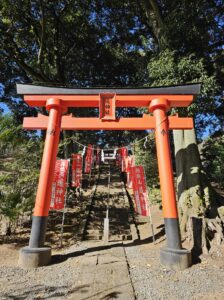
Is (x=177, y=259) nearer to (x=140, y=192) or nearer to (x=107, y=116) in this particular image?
(x=140, y=192)

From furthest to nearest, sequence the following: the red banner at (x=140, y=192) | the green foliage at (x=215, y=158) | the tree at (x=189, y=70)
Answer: the green foliage at (x=215, y=158) → the red banner at (x=140, y=192) → the tree at (x=189, y=70)

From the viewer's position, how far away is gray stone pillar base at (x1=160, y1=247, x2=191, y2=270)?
5699mm

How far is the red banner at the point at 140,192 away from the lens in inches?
346

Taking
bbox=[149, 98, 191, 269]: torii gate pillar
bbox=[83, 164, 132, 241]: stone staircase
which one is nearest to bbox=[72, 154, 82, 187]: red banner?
bbox=[83, 164, 132, 241]: stone staircase

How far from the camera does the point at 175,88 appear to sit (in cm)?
741

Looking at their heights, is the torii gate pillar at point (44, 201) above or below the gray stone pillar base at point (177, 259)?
above

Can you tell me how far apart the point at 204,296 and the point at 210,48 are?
8.39m

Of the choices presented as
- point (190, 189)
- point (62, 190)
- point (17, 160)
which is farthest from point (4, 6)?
point (190, 189)

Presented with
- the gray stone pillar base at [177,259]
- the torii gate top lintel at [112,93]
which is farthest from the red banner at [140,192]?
the gray stone pillar base at [177,259]

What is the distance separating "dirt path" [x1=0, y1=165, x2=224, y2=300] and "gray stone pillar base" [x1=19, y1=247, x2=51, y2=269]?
0.16 meters

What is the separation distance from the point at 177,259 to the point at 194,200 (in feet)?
8.92

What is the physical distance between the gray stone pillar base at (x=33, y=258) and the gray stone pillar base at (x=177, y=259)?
2588 millimetres

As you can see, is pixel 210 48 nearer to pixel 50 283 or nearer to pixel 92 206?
pixel 92 206

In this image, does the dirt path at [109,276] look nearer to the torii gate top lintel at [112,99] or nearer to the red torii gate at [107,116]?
the red torii gate at [107,116]
